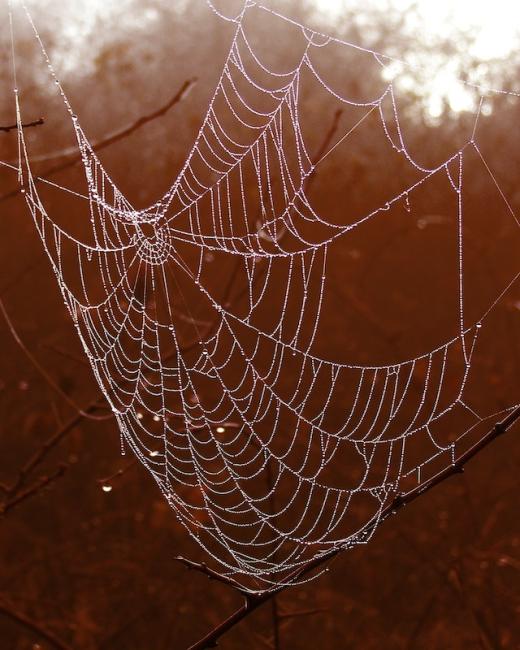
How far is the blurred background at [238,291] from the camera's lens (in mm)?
6453

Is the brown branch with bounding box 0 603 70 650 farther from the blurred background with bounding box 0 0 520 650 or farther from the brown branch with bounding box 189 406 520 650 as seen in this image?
the blurred background with bounding box 0 0 520 650

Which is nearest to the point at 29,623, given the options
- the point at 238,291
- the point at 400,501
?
the point at 400,501

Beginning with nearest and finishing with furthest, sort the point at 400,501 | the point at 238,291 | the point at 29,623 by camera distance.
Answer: the point at 400,501 → the point at 29,623 → the point at 238,291

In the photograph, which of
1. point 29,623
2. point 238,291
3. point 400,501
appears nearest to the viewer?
point 400,501

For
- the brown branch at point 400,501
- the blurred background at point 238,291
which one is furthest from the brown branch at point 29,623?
the blurred background at point 238,291

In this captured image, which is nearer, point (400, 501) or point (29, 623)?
point (400, 501)

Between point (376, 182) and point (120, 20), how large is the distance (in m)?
A: 3.01

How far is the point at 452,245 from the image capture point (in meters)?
9.12

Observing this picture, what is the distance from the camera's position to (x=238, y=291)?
764 centimetres

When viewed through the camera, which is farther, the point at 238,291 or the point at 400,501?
the point at 238,291

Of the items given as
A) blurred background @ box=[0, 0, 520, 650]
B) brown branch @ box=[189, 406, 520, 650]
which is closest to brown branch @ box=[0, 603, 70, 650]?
brown branch @ box=[189, 406, 520, 650]

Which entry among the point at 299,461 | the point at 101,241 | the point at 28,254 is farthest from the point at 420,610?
the point at 28,254

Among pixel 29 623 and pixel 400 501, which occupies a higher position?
pixel 400 501

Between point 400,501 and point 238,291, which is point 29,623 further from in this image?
point 238,291
